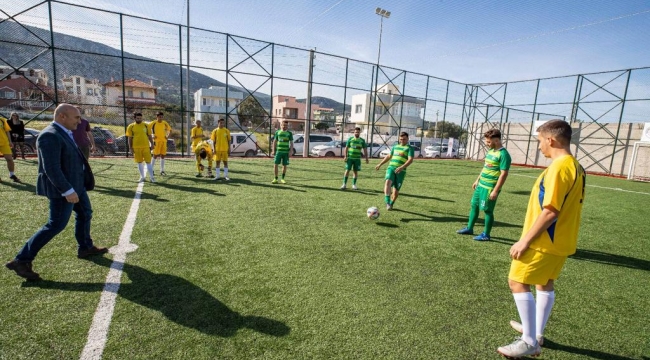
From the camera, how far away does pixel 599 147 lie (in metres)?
21.4

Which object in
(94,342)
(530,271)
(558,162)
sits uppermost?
(558,162)

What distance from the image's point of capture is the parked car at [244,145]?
20.4 meters

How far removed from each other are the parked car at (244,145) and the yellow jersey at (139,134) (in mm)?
11930

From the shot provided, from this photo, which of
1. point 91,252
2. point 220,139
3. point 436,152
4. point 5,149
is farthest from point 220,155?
point 436,152

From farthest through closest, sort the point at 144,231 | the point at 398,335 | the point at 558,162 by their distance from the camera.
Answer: the point at 144,231 → the point at 398,335 → the point at 558,162

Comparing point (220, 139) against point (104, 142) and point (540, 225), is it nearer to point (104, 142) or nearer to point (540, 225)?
point (540, 225)

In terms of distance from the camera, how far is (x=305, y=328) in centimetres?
261

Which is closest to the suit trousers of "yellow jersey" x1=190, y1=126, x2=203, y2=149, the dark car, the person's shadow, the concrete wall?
the person's shadow

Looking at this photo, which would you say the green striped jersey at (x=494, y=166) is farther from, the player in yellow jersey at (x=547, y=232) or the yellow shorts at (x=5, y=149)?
the yellow shorts at (x=5, y=149)

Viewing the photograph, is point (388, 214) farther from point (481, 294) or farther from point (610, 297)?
point (610, 297)

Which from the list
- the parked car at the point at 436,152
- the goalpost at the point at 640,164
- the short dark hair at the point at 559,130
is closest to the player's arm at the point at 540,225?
the short dark hair at the point at 559,130

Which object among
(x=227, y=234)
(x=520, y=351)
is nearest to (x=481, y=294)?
(x=520, y=351)

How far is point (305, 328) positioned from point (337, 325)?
285mm

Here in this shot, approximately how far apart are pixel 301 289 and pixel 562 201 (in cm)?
244
